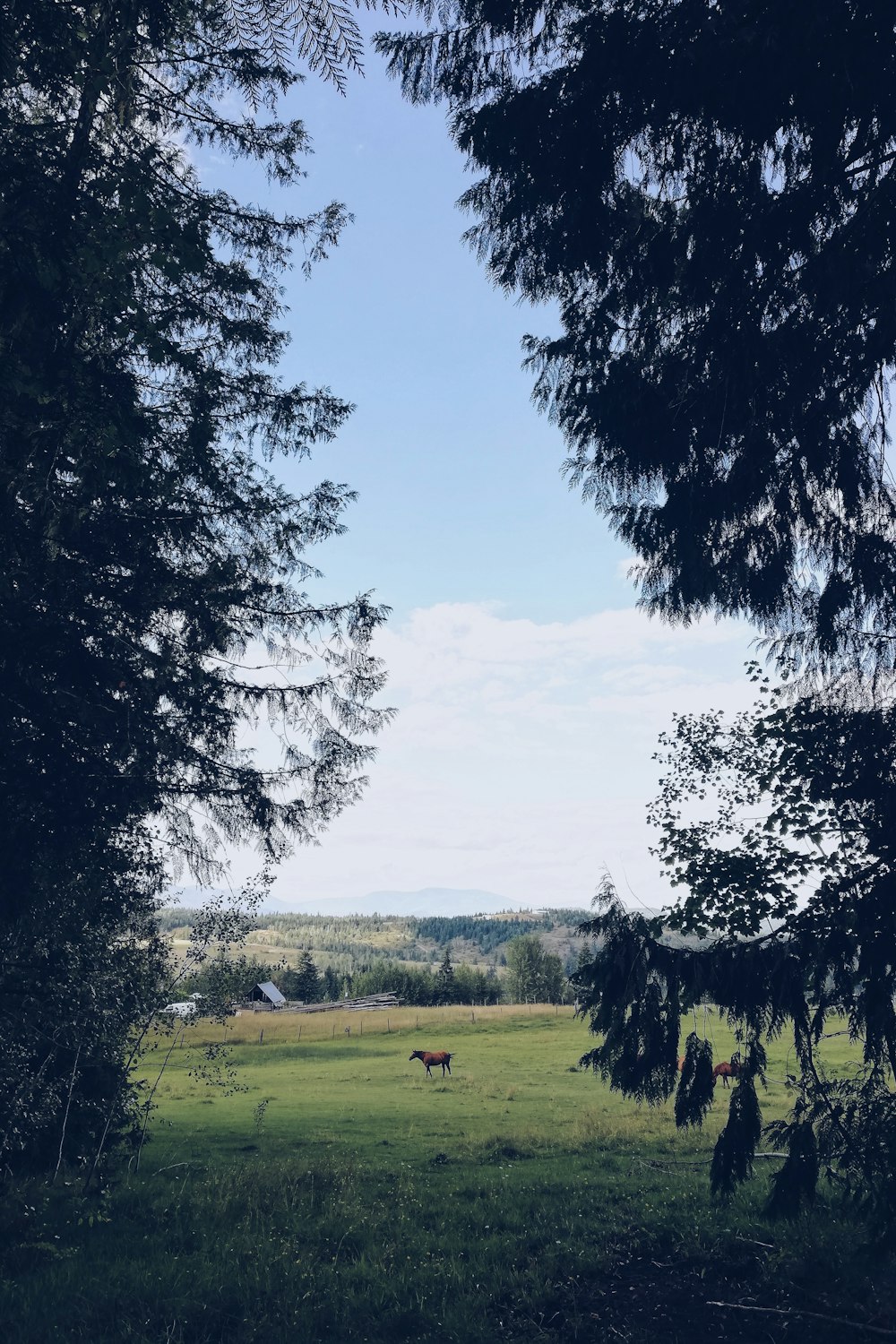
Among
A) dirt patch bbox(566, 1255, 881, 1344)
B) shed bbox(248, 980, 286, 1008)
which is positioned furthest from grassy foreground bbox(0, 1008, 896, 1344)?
shed bbox(248, 980, 286, 1008)

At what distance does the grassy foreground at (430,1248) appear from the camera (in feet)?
22.1

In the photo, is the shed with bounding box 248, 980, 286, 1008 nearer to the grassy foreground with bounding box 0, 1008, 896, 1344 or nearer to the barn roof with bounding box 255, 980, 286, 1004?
the barn roof with bounding box 255, 980, 286, 1004

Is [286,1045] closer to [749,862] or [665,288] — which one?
[749,862]

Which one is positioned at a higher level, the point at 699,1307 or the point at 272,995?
the point at 699,1307

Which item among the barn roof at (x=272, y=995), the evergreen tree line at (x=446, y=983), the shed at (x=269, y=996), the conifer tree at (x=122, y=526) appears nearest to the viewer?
the conifer tree at (x=122, y=526)

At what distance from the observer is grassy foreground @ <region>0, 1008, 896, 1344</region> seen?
673cm

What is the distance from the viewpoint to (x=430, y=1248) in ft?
28.7

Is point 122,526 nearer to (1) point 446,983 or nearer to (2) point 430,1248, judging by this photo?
(2) point 430,1248

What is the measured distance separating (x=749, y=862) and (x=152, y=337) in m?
6.05

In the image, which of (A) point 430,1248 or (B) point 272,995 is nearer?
(A) point 430,1248

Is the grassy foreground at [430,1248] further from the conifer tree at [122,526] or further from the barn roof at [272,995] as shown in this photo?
the barn roof at [272,995]

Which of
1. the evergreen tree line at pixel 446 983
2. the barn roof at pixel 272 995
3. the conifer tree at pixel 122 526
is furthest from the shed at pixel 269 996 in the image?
the conifer tree at pixel 122 526

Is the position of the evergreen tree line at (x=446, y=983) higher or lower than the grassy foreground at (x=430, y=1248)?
lower

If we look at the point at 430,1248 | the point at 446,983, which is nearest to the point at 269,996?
the point at 446,983
